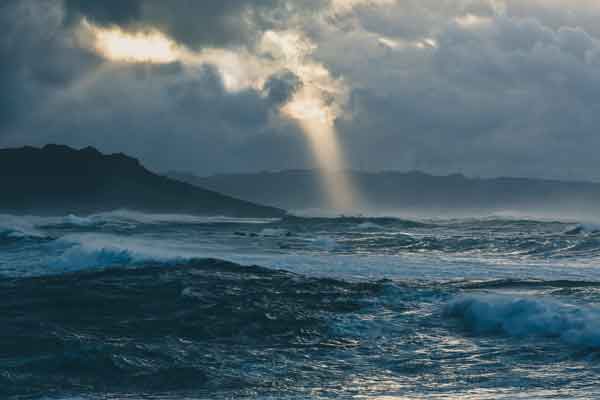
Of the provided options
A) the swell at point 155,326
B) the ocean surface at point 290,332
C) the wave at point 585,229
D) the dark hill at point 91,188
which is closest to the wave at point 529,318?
the ocean surface at point 290,332

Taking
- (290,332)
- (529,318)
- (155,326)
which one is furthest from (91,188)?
(529,318)

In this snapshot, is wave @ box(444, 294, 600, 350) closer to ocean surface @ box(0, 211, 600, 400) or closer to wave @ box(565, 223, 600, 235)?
ocean surface @ box(0, 211, 600, 400)

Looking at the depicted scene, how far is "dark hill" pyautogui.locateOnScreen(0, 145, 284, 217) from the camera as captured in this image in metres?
96.8

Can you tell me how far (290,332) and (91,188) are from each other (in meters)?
102

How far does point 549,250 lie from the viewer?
28.6 metres

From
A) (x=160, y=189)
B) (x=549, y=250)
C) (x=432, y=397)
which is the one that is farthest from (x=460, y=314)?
(x=160, y=189)

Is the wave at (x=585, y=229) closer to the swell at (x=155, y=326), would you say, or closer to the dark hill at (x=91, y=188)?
the swell at (x=155, y=326)

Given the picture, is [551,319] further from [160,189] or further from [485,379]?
[160,189]

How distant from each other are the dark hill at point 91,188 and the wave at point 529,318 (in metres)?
80.8

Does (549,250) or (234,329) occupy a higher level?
(549,250)

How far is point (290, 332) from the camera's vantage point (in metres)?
11.2

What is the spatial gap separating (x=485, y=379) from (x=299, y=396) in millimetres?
2285

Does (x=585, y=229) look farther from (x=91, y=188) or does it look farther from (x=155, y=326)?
(x=91, y=188)

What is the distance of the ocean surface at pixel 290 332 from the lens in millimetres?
8195
